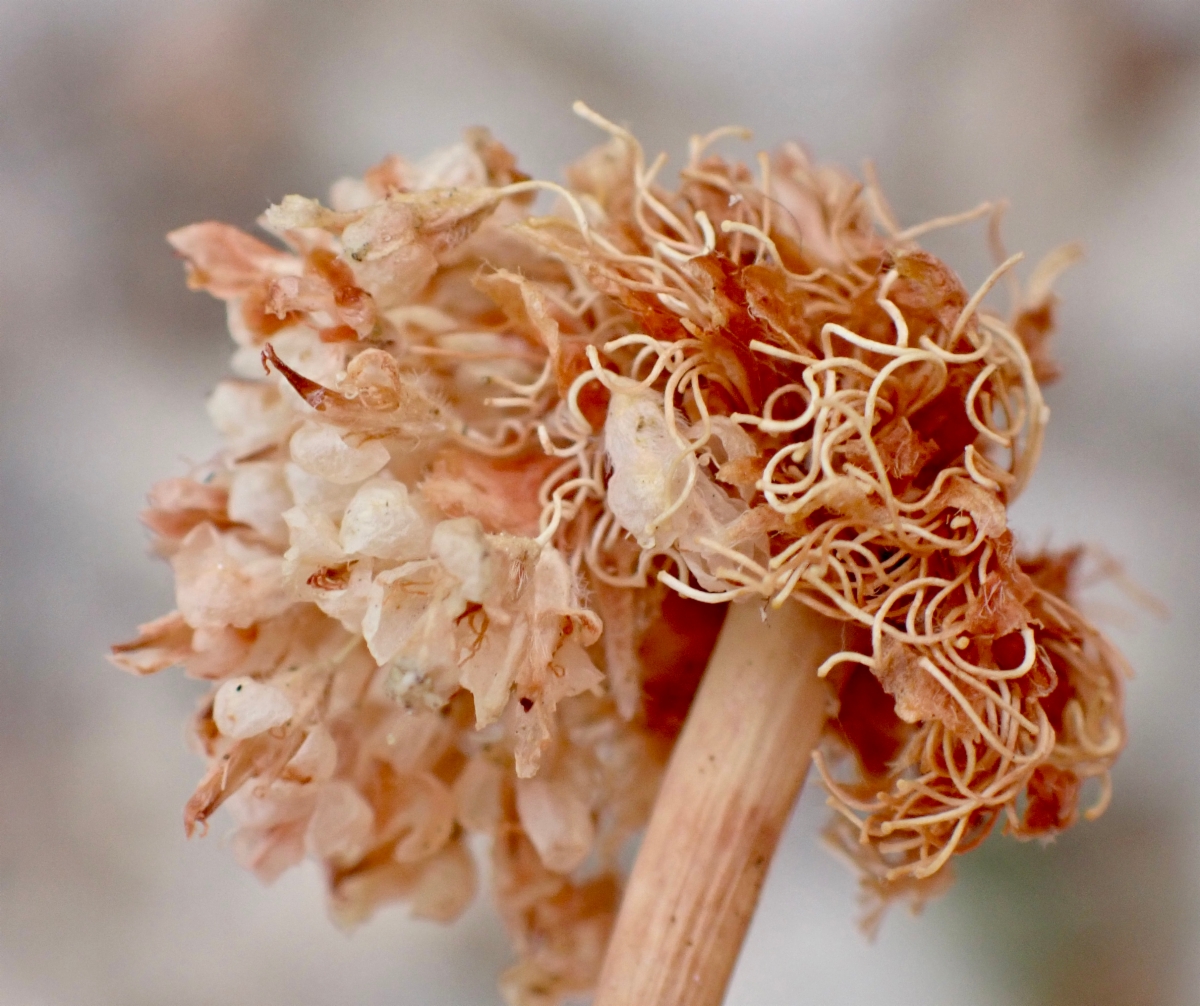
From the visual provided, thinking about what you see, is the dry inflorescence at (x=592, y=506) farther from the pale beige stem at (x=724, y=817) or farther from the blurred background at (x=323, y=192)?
the blurred background at (x=323, y=192)

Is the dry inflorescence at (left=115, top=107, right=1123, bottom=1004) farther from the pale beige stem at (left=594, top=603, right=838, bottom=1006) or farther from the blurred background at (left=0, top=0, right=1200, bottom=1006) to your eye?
the blurred background at (left=0, top=0, right=1200, bottom=1006)

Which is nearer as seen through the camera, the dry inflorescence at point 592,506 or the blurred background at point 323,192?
the dry inflorescence at point 592,506

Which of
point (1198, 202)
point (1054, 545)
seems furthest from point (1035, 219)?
point (1054, 545)

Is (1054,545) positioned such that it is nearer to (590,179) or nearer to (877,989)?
(877,989)

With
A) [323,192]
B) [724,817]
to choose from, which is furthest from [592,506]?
[323,192]

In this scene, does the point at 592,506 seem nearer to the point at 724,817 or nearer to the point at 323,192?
the point at 724,817

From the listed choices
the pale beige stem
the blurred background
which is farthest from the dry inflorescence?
the blurred background

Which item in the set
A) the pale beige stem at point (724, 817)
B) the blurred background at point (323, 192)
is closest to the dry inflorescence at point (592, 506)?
the pale beige stem at point (724, 817)
